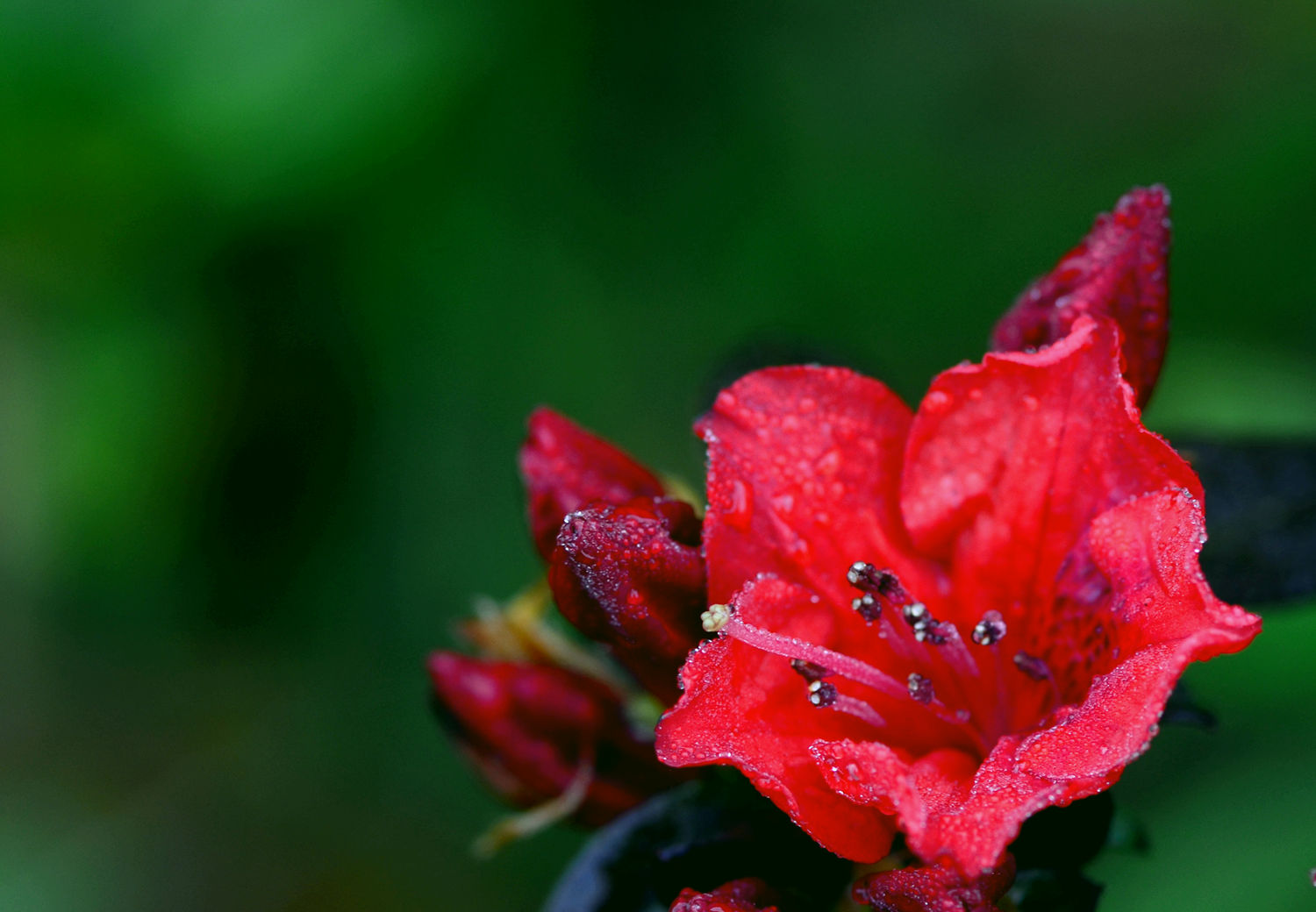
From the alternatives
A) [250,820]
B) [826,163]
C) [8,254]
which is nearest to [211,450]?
[8,254]

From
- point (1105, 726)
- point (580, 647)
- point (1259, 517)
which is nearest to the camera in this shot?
point (1105, 726)

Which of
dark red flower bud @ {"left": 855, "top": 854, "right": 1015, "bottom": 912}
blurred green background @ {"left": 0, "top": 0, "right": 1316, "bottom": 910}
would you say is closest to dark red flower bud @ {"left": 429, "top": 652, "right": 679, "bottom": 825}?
dark red flower bud @ {"left": 855, "top": 854, "right": 1015, "bottom": 912}

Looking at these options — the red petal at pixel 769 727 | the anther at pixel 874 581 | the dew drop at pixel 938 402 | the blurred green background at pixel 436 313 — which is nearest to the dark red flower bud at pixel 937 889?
the red petal at pixel 769 727

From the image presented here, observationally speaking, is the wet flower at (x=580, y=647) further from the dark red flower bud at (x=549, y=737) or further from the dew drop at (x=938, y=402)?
the dew drop at (x=938, y=402)

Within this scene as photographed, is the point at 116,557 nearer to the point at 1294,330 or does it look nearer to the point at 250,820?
the point at 250,820

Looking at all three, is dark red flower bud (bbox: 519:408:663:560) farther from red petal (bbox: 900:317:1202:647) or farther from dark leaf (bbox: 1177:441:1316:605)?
dark leaf (bbox: 1177:441:1316:605)

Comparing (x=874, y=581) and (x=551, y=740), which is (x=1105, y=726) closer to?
(x=874, y=581)

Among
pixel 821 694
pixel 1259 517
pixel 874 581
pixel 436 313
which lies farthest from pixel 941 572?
pixel 436 313

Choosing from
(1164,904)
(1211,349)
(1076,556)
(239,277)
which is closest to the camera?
(1076,556)

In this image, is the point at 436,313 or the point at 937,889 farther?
the point at 436,313
